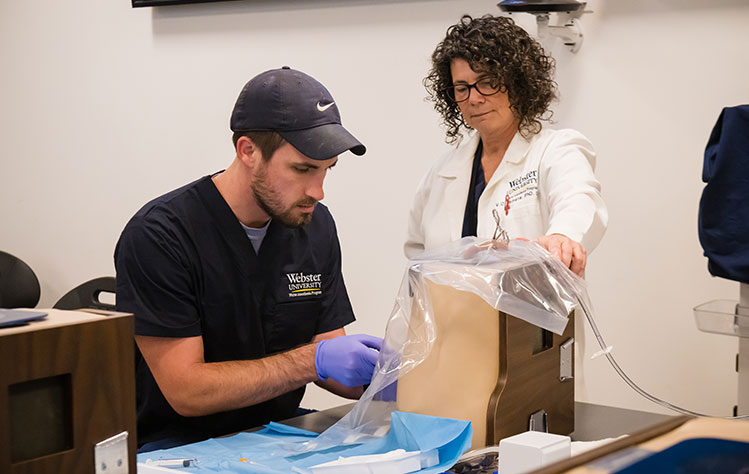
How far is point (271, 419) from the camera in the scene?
168 cm

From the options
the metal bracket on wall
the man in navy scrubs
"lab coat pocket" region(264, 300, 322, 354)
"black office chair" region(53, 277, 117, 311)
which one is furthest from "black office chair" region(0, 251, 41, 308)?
the metal bracket on wall

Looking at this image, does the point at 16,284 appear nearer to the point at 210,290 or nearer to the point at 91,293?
the point at 91,293

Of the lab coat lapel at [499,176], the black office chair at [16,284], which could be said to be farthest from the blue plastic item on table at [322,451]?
the black office chair at [16,284]

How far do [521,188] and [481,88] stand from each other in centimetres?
27

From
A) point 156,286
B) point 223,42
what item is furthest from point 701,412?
point 223,42

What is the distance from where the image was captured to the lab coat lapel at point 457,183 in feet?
6.62

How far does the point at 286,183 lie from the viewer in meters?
1.65

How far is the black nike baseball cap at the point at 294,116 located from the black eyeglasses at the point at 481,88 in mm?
481

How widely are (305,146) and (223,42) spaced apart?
65.6 inches

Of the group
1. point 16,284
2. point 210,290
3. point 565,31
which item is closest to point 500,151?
point 565,31

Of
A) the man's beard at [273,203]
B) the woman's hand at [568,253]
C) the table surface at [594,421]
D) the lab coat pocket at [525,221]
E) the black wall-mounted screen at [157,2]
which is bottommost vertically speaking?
the table surface at [594,421]

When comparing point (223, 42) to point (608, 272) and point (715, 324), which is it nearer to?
point (608, 272)

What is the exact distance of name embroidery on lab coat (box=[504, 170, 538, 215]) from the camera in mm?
1925

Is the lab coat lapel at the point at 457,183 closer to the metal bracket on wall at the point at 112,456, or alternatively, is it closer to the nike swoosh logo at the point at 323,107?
the nike swoosh logo at the point at 323,107
